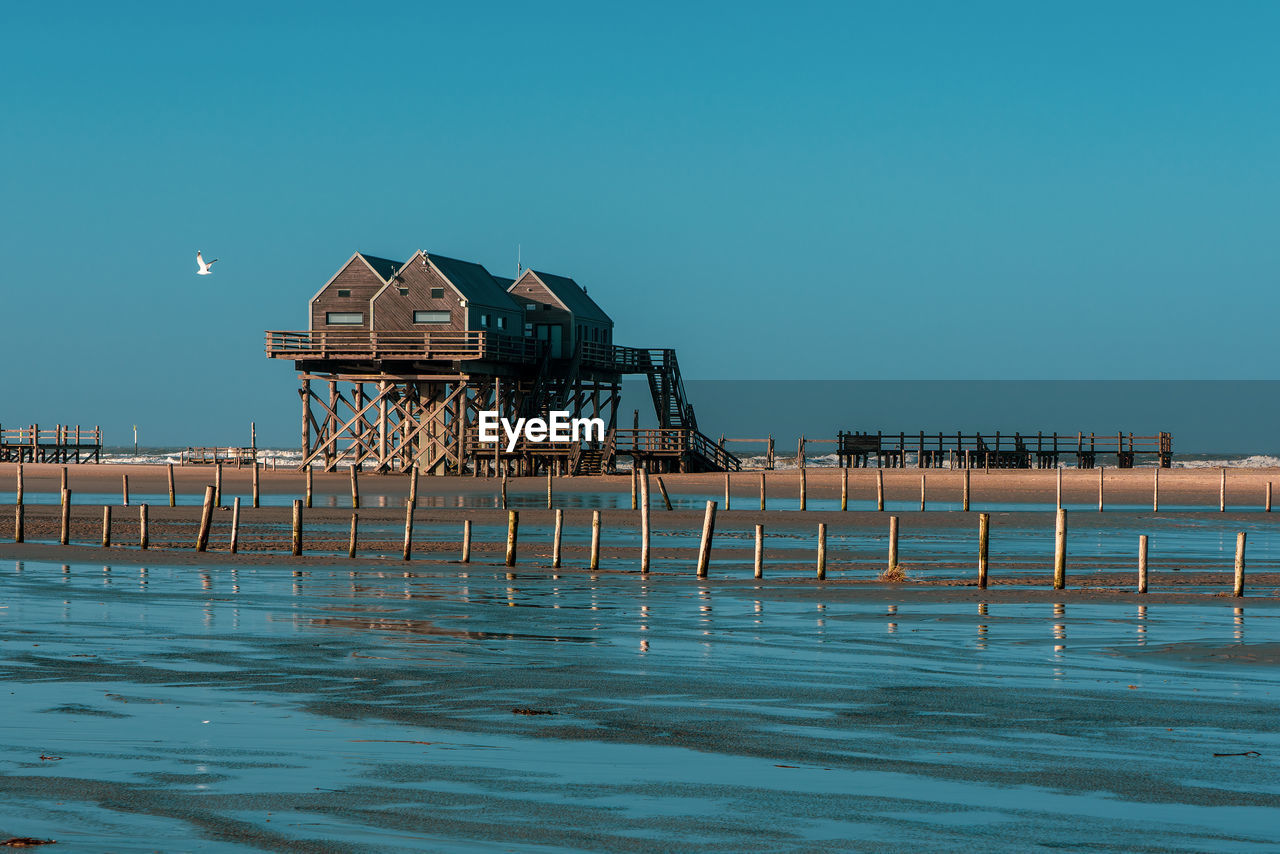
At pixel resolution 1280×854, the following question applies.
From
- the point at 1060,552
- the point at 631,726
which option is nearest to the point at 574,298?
the point at 1060,552

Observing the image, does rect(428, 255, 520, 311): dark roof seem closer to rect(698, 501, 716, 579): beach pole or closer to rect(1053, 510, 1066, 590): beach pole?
rect(698, 501, 716, 579): beach pole

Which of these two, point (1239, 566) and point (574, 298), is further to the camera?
point (574, 298)

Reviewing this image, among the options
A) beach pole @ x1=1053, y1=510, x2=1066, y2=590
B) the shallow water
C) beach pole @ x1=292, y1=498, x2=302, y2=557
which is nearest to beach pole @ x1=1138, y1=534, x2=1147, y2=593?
beach pole @ x1=1053, y1=510, x2=1066, y2=590

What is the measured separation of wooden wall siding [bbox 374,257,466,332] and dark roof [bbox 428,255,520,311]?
20.8 inches

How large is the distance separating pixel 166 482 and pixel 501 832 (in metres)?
62.6

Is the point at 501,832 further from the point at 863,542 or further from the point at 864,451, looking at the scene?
the point at 864,451

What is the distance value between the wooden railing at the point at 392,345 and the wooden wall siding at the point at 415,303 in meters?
0.82

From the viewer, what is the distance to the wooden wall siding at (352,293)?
68.2 metres

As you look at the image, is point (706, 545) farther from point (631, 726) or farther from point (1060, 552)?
point (631, 726)

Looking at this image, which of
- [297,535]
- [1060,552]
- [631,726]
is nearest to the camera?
[631,726]

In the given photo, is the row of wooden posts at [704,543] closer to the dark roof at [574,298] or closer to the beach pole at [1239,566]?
the beach pole at [1239,566]

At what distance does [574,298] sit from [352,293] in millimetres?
11983

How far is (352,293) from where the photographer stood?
68375 mm

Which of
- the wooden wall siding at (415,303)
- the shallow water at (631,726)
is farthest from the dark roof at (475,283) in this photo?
the shallow water at (631,726)
